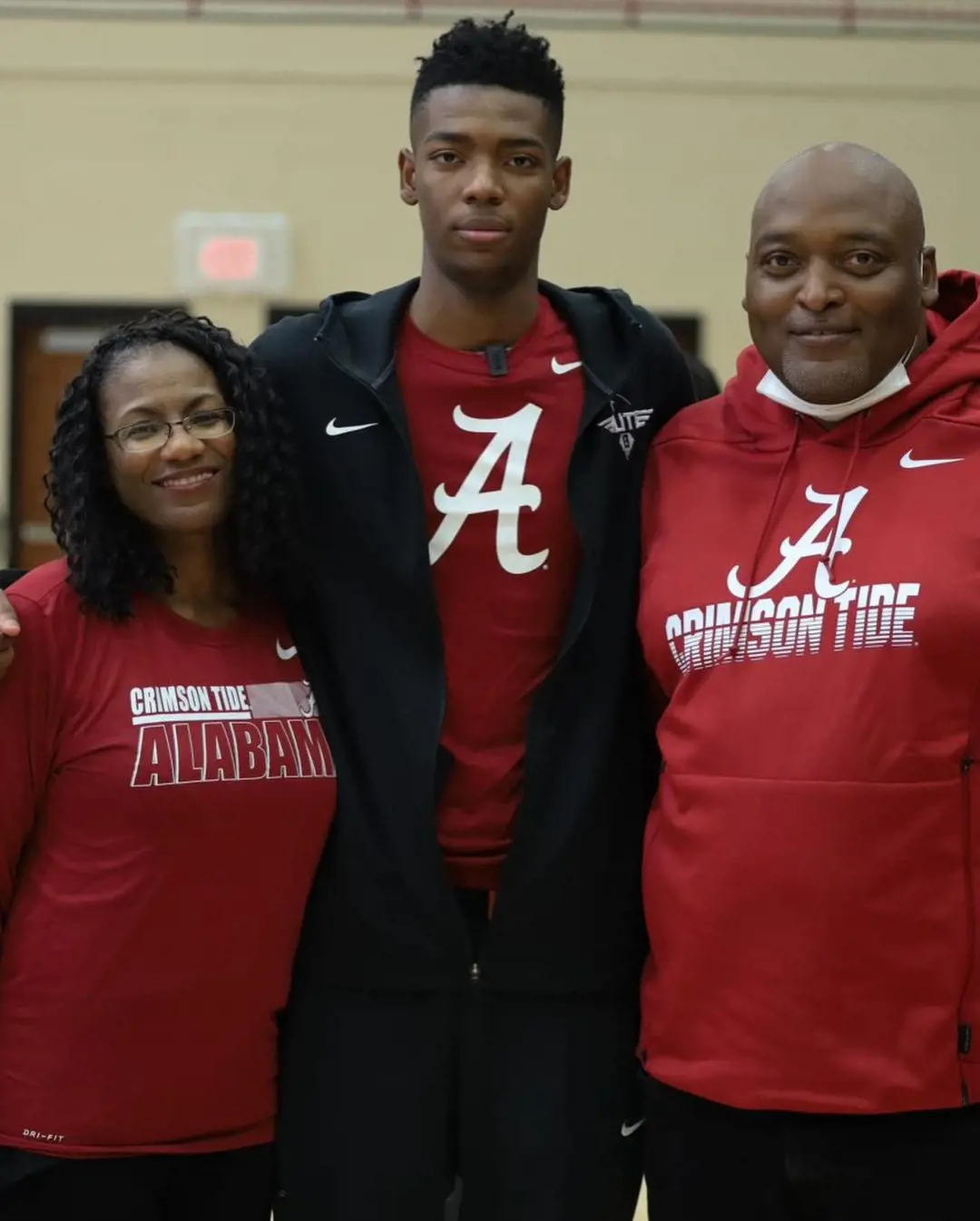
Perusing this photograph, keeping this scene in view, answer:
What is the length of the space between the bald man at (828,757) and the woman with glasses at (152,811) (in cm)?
49

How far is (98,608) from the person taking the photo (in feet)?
6.44

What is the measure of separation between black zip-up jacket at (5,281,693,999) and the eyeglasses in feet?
0.48

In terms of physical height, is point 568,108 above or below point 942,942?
above

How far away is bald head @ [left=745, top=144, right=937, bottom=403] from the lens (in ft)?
6.21

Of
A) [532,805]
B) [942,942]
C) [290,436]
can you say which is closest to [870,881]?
[942,942]

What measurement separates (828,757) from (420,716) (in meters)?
0.54

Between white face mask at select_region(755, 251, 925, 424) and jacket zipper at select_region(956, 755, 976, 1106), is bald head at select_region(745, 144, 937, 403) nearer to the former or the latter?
white face mask at select_region(755, 251, 925, 424)

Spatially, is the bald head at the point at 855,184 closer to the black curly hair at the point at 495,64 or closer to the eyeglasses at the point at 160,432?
the black curly hair at the point at 495,64

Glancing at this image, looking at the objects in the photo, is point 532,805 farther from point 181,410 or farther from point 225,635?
point 181,410

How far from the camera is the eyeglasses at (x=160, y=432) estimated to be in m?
2.00

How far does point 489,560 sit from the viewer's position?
2.10 meters

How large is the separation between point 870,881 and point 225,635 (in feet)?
2.81

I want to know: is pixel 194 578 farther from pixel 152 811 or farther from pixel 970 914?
pixel 970 914

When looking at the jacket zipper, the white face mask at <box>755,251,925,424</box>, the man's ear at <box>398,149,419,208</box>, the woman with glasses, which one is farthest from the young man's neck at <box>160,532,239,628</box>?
the jacket zipper
